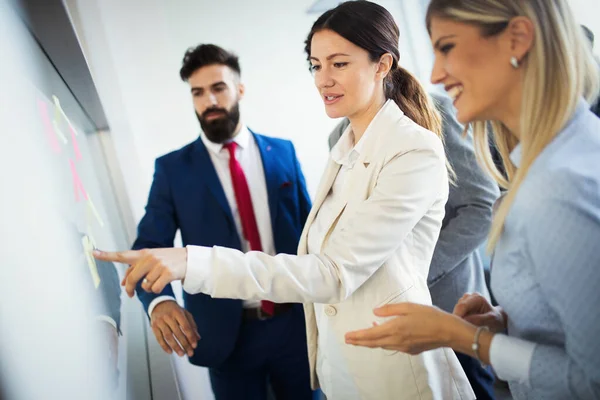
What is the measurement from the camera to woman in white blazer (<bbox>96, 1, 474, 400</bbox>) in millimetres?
867

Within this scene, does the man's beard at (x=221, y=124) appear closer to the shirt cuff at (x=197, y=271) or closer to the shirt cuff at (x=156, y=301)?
the shirt cuff at (x=156, y=301)

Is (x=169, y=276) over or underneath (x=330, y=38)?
underneath

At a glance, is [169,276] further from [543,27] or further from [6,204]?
[543,27]

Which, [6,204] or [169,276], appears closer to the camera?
[6,204]

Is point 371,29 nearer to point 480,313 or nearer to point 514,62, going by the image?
point 514,62

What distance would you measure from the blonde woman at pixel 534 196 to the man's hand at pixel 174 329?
1.58 feet

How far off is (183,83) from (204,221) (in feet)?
3.41

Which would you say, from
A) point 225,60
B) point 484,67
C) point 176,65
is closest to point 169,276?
point 484,67

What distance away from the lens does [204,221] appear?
141 centimetres

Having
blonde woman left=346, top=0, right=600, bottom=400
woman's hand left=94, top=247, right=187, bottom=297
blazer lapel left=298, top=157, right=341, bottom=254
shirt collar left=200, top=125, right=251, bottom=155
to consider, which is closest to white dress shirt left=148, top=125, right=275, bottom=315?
shirt collar left=200, top=125, right=251, bottom=155

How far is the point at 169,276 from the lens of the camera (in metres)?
0.81

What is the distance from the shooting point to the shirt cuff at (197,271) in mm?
833

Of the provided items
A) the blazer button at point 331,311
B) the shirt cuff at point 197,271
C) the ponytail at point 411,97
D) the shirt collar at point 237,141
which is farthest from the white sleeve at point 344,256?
the shirt collar at point 237,141

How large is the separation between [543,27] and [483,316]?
0.48 meters
